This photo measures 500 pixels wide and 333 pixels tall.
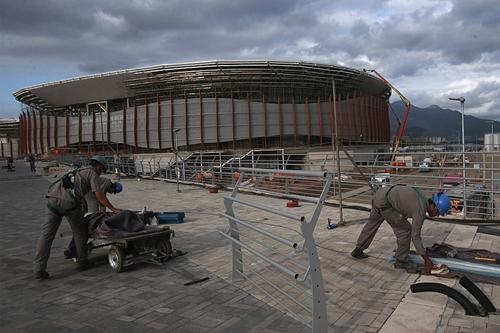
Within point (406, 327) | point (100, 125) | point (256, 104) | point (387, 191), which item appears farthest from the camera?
point (100, 125)

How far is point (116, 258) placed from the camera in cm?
619

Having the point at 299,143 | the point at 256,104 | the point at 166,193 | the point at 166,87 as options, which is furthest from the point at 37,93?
the point at 166,193

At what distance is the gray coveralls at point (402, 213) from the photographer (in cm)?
526

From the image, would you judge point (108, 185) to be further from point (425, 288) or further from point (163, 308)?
point (425, 288)

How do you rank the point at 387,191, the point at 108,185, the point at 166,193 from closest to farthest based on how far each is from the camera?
the point at 387,191 → the point at 108,185 → the point at 166,193

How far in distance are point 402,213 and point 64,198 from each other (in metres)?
4.58

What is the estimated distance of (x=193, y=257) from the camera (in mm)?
6941

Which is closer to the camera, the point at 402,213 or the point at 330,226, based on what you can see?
the point at 402,213

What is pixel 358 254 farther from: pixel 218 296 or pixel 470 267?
pixel 218 296

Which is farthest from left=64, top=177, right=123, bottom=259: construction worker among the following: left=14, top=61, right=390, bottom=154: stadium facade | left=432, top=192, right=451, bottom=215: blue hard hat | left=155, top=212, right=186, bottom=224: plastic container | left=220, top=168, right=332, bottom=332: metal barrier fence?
left=14, top=61, right=390, bottom=154: stadium facade

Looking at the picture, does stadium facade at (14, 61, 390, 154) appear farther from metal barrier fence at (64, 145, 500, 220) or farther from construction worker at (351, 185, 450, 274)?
construction worker at (351, 185, 450, 274)

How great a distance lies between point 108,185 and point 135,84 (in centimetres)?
5991

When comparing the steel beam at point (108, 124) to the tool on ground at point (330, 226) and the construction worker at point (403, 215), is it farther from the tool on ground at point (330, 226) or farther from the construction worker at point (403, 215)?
the construction worker at point (403, 215)

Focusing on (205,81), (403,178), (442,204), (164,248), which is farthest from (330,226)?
(205,81)
